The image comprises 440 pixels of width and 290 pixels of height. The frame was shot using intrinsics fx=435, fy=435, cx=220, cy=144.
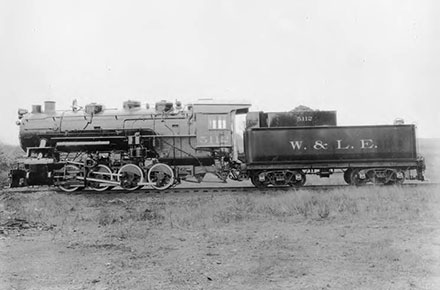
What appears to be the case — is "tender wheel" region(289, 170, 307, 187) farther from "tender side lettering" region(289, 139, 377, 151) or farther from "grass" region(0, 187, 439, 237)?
"grass" region(0, 187, 439, 237)

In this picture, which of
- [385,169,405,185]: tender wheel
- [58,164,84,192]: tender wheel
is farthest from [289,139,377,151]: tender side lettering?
[58,164,84,192]: tender wheel

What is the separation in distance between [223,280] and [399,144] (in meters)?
10.4

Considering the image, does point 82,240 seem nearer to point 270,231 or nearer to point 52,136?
point 270,231

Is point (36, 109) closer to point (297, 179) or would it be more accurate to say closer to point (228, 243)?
point (297, 179)

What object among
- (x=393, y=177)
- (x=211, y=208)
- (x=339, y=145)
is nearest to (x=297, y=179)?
(x=339, y=145)

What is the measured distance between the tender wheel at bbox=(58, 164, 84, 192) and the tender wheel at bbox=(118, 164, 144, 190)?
1.21 m

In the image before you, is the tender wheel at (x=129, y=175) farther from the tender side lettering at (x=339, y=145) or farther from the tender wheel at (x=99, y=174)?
the tender side lettering at (x=339, y=145)

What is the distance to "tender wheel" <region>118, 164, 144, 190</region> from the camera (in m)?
12.8

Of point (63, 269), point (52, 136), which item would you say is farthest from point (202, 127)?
point (63, 269)

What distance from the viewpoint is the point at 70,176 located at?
500 inches

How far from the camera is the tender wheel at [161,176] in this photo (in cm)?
1291

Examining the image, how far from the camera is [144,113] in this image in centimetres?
1344

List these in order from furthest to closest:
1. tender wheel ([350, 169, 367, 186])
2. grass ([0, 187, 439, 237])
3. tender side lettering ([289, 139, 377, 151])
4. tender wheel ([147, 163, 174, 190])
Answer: tender wheel ([350, 169, 367, 186]) < tender side lettering ([289, 139, 377, 151]) < tender wheel ([147, 163, 174, 190]) < grass ([0, 187, 439, 237])

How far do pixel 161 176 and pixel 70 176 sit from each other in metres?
2.63
